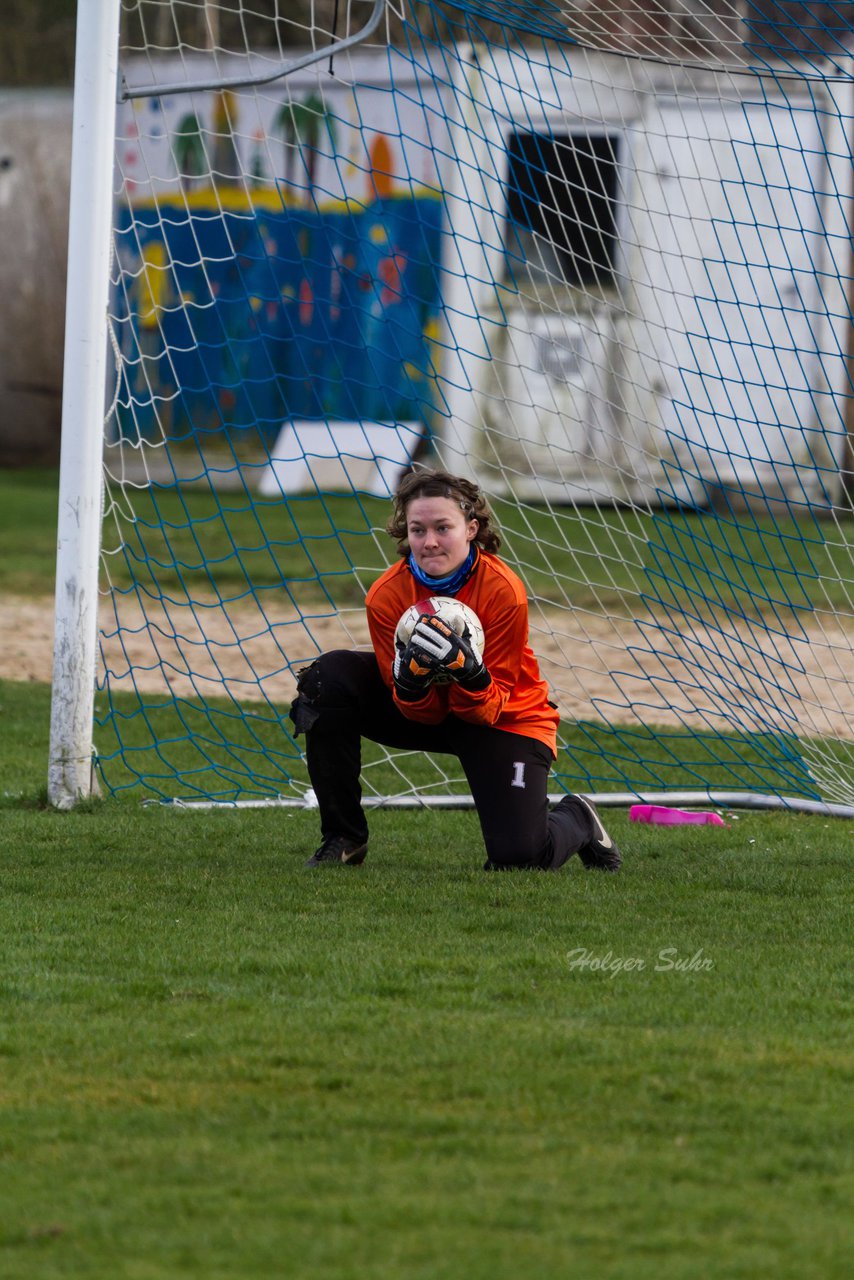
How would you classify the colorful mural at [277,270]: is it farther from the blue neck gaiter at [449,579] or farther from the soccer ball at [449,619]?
the soccer ball at [449,619]

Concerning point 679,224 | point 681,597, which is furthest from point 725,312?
point 681,597

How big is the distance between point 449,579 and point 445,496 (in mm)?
233

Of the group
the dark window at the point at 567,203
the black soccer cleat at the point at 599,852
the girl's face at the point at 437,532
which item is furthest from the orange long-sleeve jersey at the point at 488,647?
the dark window at the point at 567,203

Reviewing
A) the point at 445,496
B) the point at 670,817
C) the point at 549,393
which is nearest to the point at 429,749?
the point at 445,496

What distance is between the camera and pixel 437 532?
4410 mm

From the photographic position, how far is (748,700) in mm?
7281

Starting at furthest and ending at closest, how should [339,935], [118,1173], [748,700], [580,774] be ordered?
[748,700] < [580,774] < [339,935] < [118,1173]

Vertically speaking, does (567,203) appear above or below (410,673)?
above

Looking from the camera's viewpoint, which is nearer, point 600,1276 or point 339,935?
point 600,1276

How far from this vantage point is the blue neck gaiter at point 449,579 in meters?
4.51

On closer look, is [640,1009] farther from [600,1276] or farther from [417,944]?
[600,1276]

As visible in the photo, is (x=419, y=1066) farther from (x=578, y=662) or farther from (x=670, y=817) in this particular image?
(x=578, y=662)

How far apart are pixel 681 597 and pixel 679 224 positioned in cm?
525

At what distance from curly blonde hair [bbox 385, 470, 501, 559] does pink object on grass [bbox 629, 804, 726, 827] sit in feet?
4.54
